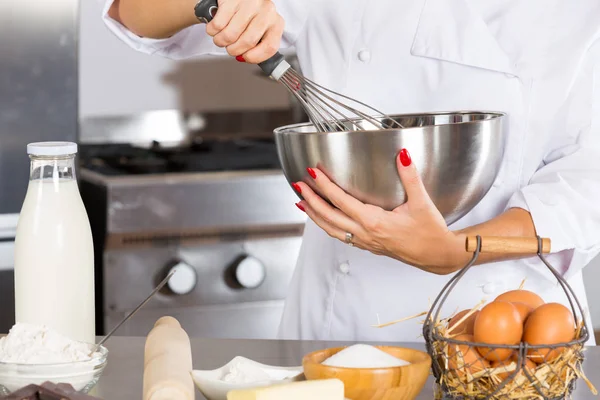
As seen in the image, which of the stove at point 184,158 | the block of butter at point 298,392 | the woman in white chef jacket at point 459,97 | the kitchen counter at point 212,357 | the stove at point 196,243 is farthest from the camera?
the stove at point 184,158

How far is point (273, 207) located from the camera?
2139mm

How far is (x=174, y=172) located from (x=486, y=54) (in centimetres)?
111

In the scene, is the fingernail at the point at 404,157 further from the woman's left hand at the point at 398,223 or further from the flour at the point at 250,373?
the flour at the point at 250,373

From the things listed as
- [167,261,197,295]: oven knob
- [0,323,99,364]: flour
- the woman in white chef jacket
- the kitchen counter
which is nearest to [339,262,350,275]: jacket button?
the woman in white chef jacket

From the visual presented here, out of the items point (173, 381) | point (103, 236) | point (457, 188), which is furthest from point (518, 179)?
point (103, 236)

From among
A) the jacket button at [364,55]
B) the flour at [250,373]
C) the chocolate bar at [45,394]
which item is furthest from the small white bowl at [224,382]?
the jacket button at [364,55]

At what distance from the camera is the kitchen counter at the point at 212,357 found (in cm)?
89

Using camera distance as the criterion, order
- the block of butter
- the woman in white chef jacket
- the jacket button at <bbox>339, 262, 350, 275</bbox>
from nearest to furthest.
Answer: the block of butter
the woman in white chef jacket
the jacket button at <bbox>339, 262, 350, 275</bbox>

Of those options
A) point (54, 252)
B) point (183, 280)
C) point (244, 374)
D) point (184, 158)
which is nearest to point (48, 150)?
point (54, 252)

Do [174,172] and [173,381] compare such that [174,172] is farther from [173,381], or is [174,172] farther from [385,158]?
[173,381]

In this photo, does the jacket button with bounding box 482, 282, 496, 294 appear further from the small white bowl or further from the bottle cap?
the bottle cap

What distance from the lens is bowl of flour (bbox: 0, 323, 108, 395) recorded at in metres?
0.78

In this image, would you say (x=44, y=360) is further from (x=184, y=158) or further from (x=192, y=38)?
(x=184, y=158)

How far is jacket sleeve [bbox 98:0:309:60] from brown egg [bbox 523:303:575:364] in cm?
68
